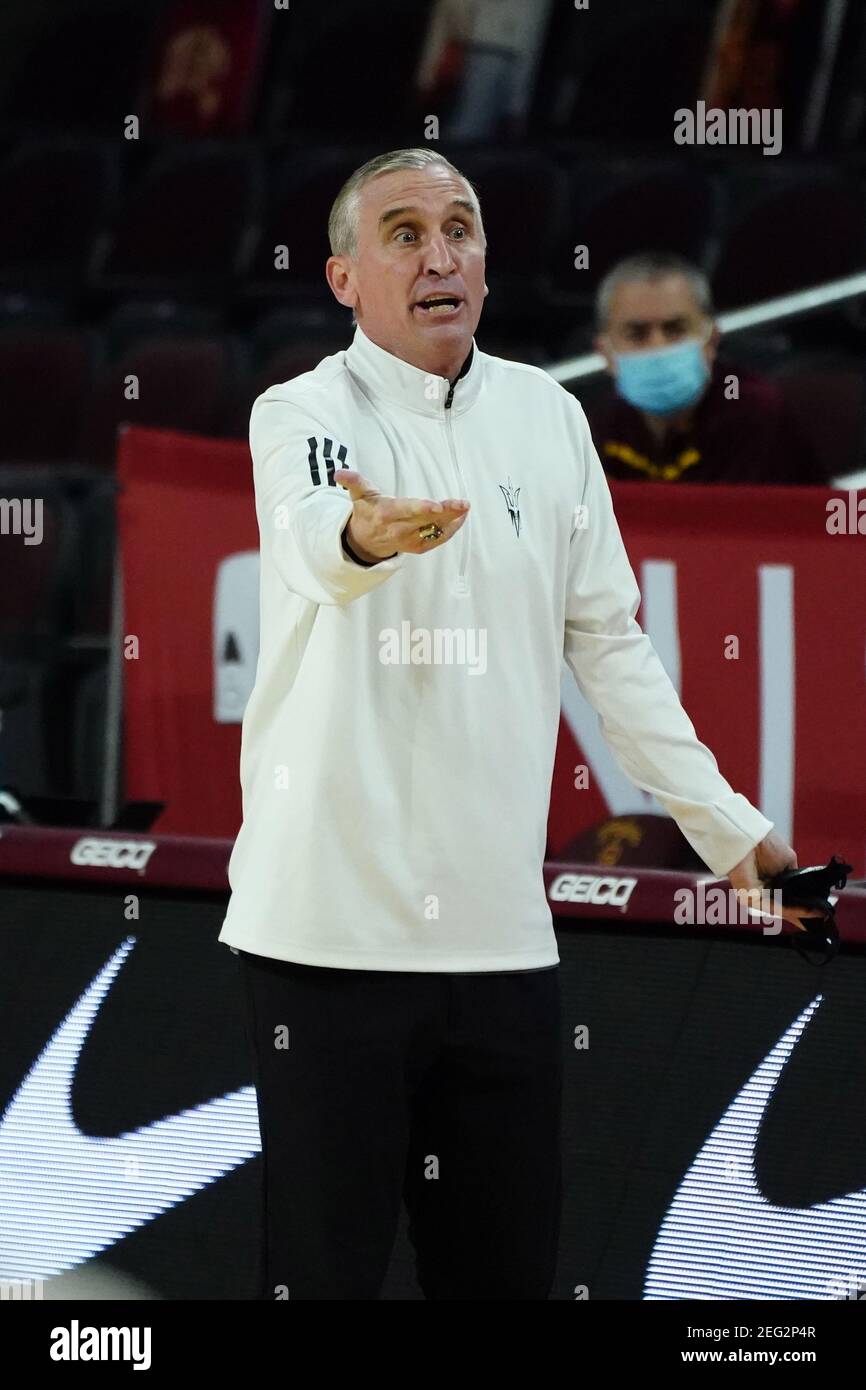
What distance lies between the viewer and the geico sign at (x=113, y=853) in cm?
302

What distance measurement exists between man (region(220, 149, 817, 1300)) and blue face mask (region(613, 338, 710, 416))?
2.47m

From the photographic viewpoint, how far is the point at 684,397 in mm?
4797

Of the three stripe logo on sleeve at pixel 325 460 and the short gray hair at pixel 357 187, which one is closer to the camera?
the three stripe logo on sleeve at pixel 325 460

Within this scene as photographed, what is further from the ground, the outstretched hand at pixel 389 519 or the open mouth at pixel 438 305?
the open mouth at pixel 438 305

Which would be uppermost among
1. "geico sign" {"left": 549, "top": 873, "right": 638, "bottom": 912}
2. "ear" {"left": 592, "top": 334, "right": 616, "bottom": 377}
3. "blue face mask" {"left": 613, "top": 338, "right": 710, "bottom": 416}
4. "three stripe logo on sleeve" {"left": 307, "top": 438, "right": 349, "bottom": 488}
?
"ear" {"left": 592, "top": 334, "right": 616, "bottom": 377}

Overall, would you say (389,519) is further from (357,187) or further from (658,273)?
(658,273)

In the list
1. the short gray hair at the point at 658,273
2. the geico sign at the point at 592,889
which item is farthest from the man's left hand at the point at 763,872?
the short gray hair at the point at 658,273

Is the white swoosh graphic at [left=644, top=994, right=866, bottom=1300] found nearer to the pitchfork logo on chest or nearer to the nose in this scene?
the pitchfork logo on chest

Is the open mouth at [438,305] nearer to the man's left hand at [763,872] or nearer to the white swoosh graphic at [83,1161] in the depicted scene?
the man's left hand at [763,872]

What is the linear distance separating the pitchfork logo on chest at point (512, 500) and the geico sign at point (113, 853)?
0.97 metres

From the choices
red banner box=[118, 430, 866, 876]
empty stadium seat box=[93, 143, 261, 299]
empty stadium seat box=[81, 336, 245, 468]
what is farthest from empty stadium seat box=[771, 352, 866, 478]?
empty stadium seat box=[93, 143, 261, 299]

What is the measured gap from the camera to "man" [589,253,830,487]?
4.73 m
